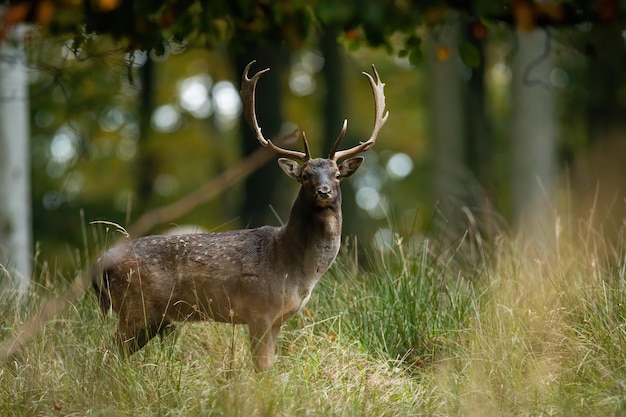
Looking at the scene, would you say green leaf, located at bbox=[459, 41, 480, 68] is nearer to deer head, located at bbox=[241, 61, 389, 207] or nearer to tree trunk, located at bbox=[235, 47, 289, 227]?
deer head, located at bbox=[241, 61, 389, 207]

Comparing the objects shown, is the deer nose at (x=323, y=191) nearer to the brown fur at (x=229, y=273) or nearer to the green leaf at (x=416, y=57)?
the brown fur at (x=229, y=273)

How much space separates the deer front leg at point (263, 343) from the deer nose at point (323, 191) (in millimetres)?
821

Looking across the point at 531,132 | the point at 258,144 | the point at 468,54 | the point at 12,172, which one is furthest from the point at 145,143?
the point at 468,54

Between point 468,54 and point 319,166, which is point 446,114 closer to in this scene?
point 468,54

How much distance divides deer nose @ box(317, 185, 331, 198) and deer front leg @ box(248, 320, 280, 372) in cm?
82

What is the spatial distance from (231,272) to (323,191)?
790mm

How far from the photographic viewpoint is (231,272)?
7082 mm

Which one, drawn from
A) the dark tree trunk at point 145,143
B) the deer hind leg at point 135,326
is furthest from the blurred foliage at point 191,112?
the deer hind leg at point 135,326

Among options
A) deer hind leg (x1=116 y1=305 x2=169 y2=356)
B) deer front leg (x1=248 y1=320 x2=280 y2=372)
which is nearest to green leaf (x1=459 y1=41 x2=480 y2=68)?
deer front leg (x1=248 y1=320 x2=280 y2=372)

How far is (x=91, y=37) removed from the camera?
25.8ft

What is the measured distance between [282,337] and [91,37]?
241cm

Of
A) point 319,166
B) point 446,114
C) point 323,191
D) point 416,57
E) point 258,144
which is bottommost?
point 258,144

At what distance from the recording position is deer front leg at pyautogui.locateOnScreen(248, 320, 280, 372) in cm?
670

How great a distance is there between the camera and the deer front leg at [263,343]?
22.0 feet
